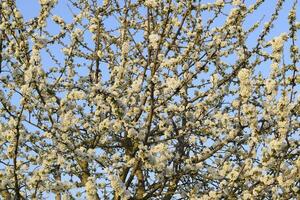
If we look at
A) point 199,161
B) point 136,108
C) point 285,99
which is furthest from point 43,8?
point 285,99

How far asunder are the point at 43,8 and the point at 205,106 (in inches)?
116

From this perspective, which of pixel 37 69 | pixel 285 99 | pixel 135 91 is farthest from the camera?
pixel 135 91

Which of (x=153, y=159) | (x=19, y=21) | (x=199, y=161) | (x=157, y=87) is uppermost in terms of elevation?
(x=19, y=21)

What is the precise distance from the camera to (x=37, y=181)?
21.4ft

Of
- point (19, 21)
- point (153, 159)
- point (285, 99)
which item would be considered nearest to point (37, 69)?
point (19, 21)

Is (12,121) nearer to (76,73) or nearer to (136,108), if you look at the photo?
(136,108)

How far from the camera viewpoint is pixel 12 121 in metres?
6.42

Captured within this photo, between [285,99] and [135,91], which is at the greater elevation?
Answer: [135,91]

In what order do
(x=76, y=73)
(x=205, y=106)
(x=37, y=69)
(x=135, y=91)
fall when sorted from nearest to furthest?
(x=37, y=69) < (x=135, y=91) < (x=205, y=106) < (x=76, y=73)

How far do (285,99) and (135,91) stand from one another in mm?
2298

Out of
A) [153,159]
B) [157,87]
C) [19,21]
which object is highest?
[19,21]

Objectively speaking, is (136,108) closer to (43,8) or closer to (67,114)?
(67,114)

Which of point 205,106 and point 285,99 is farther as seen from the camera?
point 205,106

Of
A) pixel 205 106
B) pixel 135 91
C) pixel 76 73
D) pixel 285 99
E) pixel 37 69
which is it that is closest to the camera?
pixel 285 99
